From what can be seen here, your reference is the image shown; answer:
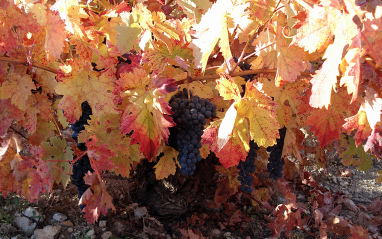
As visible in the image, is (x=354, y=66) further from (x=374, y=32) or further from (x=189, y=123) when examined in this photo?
(x=189, y=123)

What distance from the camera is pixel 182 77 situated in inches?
39.1

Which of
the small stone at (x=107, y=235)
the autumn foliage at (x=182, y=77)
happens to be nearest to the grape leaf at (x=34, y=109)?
the autumn foliage at (x=182, y=77)

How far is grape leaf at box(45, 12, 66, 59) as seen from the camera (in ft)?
3.19


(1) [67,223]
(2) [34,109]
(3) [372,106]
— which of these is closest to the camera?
(3) [372,106]

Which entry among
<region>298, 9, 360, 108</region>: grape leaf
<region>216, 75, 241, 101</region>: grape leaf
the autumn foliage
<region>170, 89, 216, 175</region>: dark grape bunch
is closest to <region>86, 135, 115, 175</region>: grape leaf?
the autumn foliage

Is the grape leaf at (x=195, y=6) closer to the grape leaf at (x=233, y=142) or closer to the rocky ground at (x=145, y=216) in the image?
the grape leaf at (x=233, y=142)

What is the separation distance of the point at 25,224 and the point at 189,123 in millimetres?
1176

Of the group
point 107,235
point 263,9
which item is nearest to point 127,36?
point 263,9

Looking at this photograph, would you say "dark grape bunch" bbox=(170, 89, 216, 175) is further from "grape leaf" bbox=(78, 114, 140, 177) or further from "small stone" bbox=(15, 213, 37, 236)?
"small stone" bbox=(15, 213, 37, 236)

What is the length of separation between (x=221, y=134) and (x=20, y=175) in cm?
92

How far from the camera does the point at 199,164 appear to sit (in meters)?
1.75

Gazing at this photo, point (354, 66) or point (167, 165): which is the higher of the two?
point (354, 66)

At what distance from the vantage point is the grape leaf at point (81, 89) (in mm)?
969

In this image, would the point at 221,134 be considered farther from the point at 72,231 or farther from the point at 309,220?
the point at 309,220
